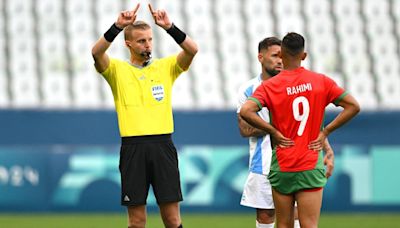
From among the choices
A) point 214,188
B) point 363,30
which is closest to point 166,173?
point 214,188

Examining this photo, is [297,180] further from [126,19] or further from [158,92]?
[126,19]

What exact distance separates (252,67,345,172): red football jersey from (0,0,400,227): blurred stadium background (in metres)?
7.06

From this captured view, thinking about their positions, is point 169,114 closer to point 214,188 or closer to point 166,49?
point 214,188

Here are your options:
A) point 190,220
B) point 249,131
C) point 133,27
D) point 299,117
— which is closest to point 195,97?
point 190,220

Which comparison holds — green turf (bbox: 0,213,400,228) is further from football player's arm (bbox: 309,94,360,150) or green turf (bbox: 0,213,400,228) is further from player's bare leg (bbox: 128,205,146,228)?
football player's arm (bbox: 309,94,360,150)

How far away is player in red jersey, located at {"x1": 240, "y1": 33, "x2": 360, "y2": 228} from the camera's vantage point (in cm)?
695

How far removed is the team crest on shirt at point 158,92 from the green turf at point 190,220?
4.39 meters

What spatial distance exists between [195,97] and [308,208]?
980cm

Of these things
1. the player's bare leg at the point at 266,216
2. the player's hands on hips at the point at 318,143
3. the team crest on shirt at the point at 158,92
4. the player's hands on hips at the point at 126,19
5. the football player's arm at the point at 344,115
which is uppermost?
the player's hands on hips at the point at 126,19

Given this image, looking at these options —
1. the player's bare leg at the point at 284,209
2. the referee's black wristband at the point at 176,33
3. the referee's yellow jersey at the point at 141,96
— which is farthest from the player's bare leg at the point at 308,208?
the referee's black wristband at the point at 176,33

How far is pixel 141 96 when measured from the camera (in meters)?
7.80

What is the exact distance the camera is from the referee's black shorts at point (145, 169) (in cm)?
772

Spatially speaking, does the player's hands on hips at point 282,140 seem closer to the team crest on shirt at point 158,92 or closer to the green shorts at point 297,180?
the green shorts at point 297,180

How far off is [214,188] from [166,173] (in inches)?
251
